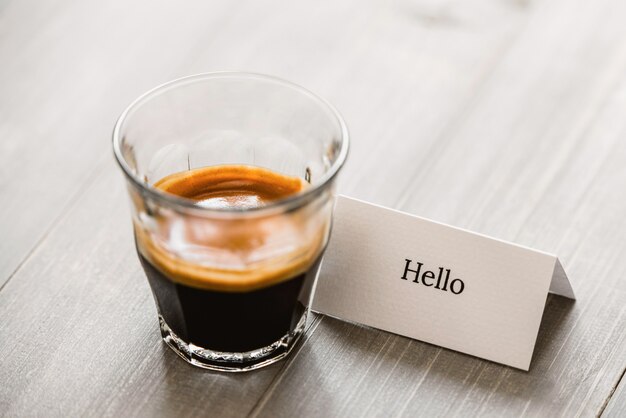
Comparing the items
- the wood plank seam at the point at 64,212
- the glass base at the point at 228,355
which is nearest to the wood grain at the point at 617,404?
the glass base at the point at 228,355

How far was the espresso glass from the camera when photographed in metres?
0.67

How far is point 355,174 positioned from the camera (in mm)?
1001

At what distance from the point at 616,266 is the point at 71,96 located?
2.08 ft

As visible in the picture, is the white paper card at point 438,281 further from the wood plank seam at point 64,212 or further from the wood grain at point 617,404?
the wood plank seam at point 64,212

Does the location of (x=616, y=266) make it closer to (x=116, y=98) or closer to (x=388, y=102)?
(x=388, y=102)

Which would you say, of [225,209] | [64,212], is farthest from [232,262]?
[64,212]

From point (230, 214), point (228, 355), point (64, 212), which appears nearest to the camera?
point (230, 214)

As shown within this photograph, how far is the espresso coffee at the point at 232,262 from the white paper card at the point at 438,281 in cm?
6

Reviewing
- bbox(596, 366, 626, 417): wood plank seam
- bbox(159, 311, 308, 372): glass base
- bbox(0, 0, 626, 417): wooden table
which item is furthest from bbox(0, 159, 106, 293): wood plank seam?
bbox(596, 366, 626, 417): wood plank seam

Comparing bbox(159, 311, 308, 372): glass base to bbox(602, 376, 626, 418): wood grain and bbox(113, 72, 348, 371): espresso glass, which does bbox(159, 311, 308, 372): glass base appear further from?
bbox(602, 376, 626, 418): wood grain

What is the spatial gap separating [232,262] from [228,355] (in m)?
0.13

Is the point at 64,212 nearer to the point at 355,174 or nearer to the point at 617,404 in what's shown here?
the point at 355,174

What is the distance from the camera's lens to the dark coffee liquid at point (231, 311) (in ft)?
2.34

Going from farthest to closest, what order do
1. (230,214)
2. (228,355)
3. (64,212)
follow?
(64,212), (228,355), (230,214)
